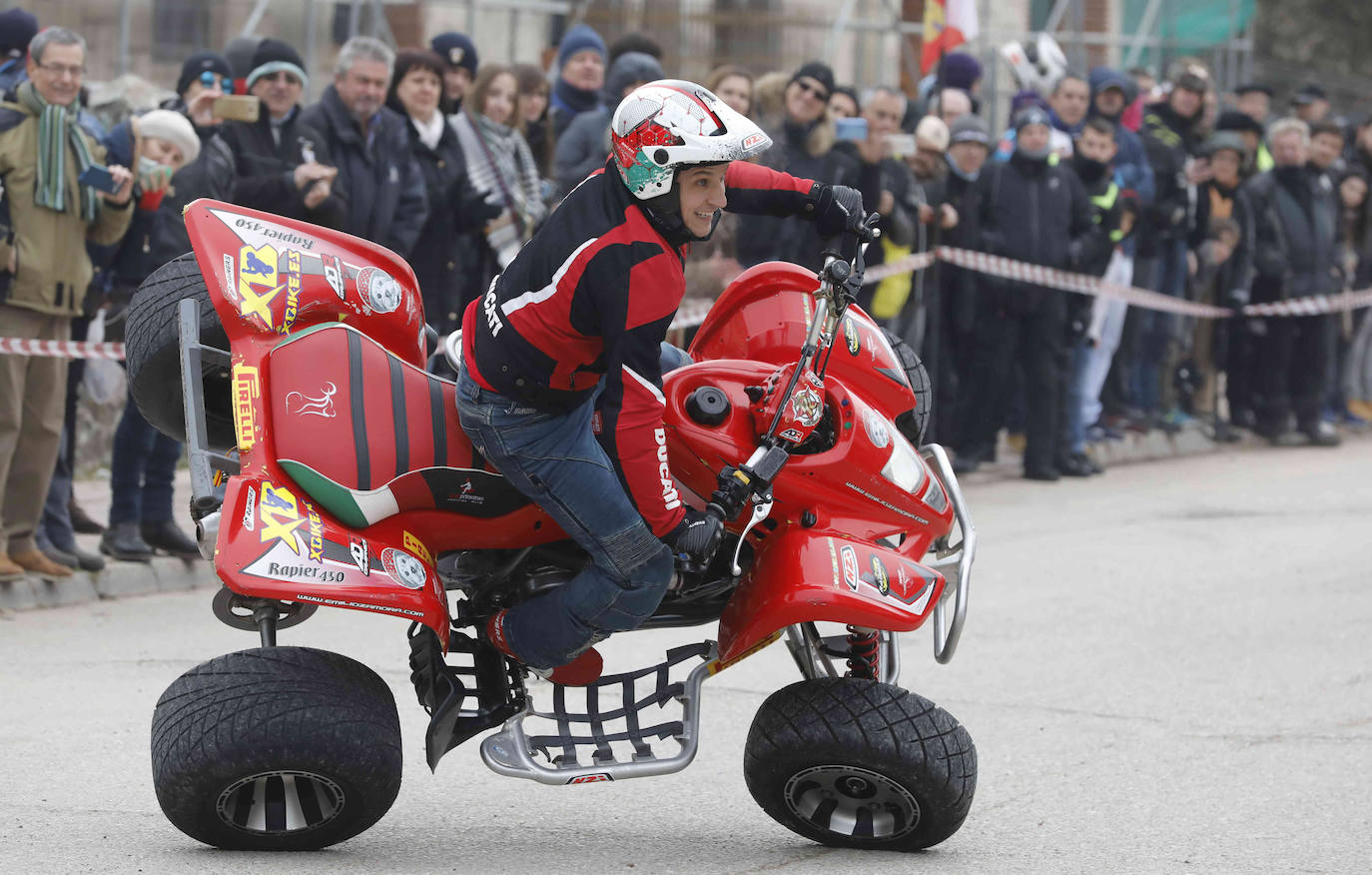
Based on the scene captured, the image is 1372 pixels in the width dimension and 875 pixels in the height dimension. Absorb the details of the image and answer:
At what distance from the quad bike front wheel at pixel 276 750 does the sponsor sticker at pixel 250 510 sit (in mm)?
346

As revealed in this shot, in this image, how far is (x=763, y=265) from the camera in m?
5.39

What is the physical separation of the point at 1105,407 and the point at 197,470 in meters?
→ 10.4

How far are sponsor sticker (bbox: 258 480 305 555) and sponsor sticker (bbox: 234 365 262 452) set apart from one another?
131mm

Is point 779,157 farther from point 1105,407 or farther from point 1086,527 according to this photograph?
point 1105,407

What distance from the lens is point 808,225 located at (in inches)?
425

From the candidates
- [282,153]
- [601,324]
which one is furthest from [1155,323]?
[601,324]

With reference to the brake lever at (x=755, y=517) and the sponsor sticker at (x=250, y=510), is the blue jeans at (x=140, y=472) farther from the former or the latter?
the brake lever at (x=755, y=517)

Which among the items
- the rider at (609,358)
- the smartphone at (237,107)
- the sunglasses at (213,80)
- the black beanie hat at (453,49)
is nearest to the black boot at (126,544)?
the smartphone at (237,107)

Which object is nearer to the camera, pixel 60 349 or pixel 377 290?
pixel 377 290

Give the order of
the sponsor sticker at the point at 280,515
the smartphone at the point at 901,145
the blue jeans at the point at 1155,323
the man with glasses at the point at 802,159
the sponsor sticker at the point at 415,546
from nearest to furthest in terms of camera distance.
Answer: the sponsor sticker at the point at 280,515 → the sponsor sticker at the point at 415,546 → the man with glasses at the point at 802,159 → the smartphone at the point at 901,145 → the blue jeans at the point at 1155,323

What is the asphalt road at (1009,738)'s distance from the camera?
16.4 ft

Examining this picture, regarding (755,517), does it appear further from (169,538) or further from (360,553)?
(169,538)

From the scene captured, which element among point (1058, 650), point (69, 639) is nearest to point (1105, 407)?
point (1058, 650)

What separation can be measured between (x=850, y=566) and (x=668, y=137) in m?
1.16
